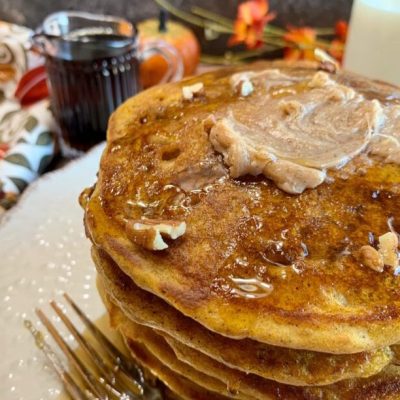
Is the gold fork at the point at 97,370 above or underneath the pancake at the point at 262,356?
underneath

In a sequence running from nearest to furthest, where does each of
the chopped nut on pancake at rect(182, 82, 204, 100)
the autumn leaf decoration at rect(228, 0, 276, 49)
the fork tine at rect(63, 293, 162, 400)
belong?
the fork tine at rect(63, 293, 162, 400) → the chopped nut on pancake at rect(182, 82, 204, 100) → the autumn leaf decoration at rect(228, 0, 276, 49)

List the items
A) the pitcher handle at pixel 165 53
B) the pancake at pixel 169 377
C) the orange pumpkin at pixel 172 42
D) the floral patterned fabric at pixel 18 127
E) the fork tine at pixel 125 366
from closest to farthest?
the pancake at pixel 169 377 → the fork tine at pixel 125 366 → the floral patterned fabric at pixel 18 127 → the pitcher handle at pixel 165 53 → the orange pumpkin at pixel 172 42

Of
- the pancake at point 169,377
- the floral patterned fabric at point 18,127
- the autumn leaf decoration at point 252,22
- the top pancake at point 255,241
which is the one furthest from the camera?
the autumn leaf decoration at point 252,22

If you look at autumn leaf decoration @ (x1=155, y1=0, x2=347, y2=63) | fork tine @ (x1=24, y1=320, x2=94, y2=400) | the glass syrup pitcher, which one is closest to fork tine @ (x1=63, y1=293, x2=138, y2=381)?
fork tine @ (x1=24, y1=320, x2=94, y2=400)

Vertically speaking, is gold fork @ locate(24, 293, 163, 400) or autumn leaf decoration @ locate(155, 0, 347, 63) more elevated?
autumn leaf decoration @ locate(155, 0, 347, 63)

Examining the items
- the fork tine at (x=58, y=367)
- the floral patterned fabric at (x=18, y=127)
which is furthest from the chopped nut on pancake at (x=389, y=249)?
the floral patterned fabric at (x=18, y=127)

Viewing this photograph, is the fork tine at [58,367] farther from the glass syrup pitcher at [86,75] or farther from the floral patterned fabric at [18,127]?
the glass syrup pitcher at [86,75]

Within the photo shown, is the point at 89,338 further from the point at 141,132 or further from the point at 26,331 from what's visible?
the point at 141,132

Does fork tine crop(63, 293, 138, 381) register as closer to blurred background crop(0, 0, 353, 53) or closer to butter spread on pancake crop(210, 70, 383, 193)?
butter spread on pancake crop(210, 70, 383, 193)
